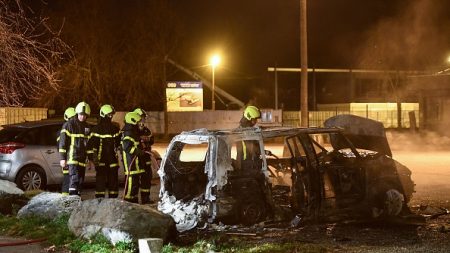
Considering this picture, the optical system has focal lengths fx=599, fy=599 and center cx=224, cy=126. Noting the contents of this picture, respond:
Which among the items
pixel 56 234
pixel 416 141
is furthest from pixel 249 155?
pixel 416 141

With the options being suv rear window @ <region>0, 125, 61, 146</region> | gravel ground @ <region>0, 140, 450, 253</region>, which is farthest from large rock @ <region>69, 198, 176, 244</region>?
suv rear window @ <region>0, 125, 61, 146</region>

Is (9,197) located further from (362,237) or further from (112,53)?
(112,53)

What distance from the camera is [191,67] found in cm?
4912

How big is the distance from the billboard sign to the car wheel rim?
100 feet

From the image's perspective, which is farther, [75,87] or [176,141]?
[75,87]

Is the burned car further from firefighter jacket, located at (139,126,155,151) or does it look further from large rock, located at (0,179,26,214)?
large rock, located at (0,179,26,214)

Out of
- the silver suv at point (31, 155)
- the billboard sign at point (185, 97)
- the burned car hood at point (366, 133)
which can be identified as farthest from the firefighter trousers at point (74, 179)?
the billboard sign at point (185, 97)

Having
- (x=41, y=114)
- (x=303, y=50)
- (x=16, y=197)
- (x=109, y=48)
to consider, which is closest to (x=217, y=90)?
(x=109, y=48)

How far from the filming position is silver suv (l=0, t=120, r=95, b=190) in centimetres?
1206

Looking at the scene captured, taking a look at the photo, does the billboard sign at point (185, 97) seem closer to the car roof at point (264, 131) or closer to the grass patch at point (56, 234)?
the grass patch at point (56, 234)

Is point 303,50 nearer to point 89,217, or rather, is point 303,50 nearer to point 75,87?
point 89,217

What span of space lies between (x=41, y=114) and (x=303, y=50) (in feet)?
44.0

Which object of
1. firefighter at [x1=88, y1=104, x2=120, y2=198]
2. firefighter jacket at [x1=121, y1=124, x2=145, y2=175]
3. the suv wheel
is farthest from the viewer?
the suv wheel

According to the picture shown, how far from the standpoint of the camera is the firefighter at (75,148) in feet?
34.2
